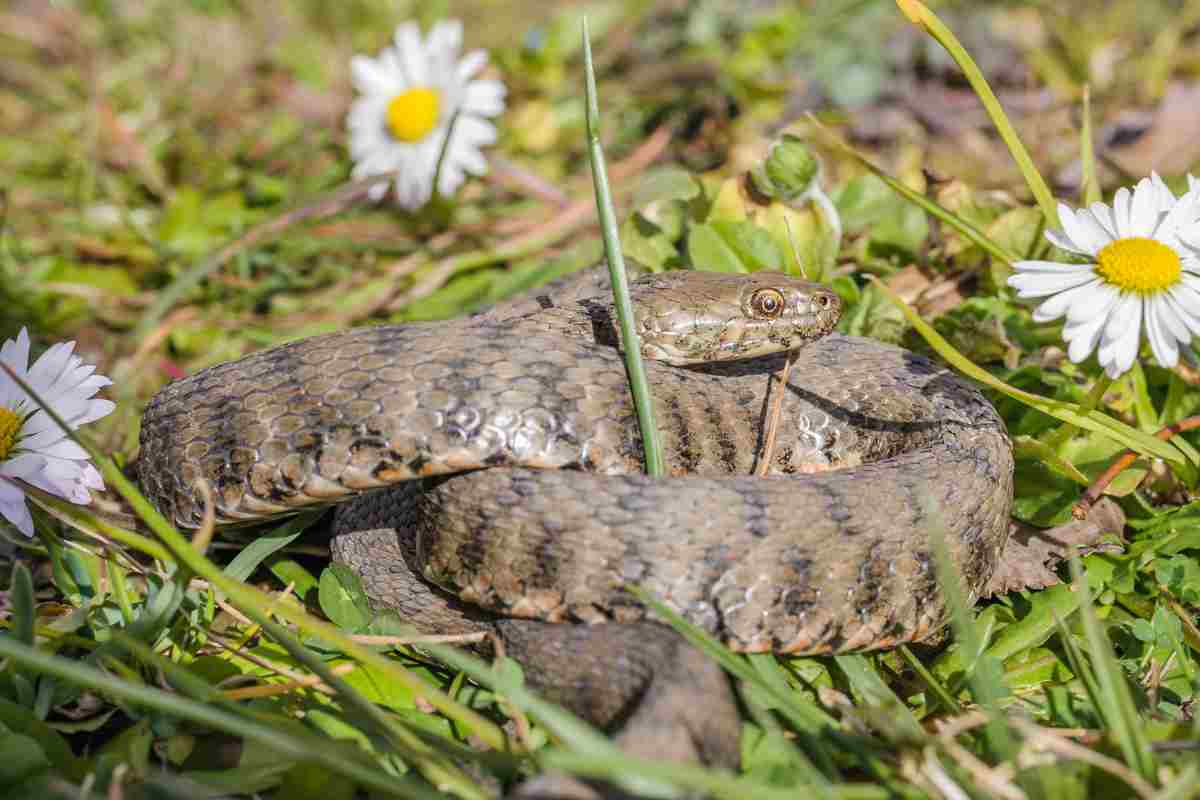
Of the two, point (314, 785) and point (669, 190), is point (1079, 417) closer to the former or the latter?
point (669, 190)

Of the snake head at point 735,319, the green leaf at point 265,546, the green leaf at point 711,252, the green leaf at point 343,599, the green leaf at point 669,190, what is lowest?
the green leaf at point 343,599

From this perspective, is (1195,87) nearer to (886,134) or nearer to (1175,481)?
(886,134)

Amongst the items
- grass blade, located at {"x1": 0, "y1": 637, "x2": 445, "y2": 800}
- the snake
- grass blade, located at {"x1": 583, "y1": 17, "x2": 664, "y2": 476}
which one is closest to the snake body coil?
the snake

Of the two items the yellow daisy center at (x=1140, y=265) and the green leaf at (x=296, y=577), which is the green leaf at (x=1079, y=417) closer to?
the yellow daisy center at (x=1140, y=265)

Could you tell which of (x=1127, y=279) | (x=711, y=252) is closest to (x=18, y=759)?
(x=711, y=252)

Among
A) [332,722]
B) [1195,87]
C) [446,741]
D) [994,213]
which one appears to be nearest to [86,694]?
[332,722]

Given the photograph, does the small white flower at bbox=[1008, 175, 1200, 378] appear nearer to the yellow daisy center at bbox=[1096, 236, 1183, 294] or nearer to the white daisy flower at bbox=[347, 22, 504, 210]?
the yellow daisy center at bbox=[1096, 236, 1183, 294]

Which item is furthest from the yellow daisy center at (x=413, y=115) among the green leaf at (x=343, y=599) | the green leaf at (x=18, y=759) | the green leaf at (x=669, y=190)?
the green leaf at (x=18, y=759)
